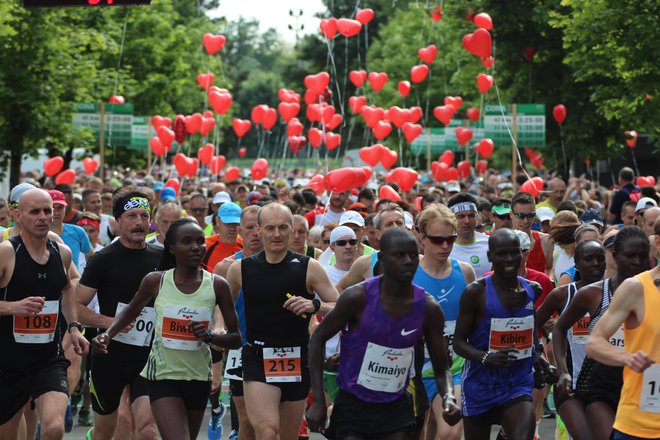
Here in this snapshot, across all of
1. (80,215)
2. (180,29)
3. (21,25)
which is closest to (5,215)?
(80,215)

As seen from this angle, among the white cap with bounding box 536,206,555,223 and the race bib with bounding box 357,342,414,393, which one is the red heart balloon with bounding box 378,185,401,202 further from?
the race bib with bounding box 357,342,414,393

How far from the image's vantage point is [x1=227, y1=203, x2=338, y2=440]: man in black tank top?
8164 millimetres

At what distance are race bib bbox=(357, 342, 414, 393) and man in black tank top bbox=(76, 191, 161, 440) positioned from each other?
2.37 metres

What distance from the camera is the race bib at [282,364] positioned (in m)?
8.16

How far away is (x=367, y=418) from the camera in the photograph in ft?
23.0

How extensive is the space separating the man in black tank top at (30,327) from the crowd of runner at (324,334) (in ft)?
0.04

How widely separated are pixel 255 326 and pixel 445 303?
1282 millimetres

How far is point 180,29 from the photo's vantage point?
158ft

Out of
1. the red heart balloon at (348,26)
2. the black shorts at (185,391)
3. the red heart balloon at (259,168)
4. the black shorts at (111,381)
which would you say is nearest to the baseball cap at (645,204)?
the black shorts at (111,381)

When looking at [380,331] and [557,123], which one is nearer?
[380,331]

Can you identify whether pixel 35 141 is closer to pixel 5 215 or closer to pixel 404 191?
pixel 404 191

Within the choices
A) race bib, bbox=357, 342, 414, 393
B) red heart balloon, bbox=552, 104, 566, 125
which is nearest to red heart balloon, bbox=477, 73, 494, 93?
red heart balloon, bbox=552, 104, 566, 125

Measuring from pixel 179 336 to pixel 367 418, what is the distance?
1453 mm

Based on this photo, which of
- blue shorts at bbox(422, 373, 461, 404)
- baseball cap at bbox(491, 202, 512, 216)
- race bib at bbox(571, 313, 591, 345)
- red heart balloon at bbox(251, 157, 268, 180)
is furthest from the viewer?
red heart balloon at bbox(251, 157, 268, 180)
